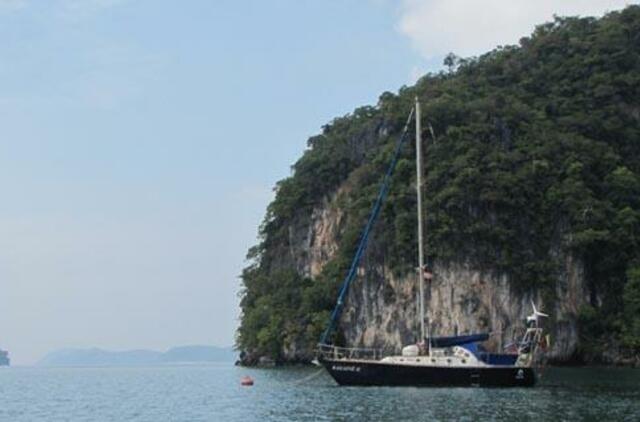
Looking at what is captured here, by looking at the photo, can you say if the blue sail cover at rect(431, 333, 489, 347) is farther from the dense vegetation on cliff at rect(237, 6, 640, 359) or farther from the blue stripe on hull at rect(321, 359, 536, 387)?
the dense vegetation on cliff at rect(237, 6, 640, 359)

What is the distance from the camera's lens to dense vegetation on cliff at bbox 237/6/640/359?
3233 inches

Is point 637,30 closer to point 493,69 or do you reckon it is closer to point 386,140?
point 493,69

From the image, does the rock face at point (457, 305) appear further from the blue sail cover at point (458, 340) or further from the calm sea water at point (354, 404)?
the blue sail cover at point (458, 340)

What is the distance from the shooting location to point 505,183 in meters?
83.1

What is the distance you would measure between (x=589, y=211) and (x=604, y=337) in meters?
10.2

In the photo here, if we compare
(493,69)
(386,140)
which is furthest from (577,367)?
(493,69)

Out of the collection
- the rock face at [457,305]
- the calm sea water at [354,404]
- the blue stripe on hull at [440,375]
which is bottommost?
the calm sea water at [354,404]

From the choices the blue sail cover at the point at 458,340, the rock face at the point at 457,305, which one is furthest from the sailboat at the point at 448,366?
the rock face at the point at 457,305

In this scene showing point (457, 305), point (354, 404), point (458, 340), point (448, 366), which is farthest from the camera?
point (457, 305)

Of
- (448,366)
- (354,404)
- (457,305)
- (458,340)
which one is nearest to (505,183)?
(457,305)

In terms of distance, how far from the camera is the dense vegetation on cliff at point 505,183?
269 feet

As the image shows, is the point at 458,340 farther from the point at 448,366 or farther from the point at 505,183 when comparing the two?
the point at 505,183

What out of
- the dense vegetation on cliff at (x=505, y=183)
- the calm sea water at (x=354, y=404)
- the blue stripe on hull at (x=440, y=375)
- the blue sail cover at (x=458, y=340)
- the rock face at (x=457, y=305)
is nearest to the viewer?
the calm sea water at (x=354, y=404)

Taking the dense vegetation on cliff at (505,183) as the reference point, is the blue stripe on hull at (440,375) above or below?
below
